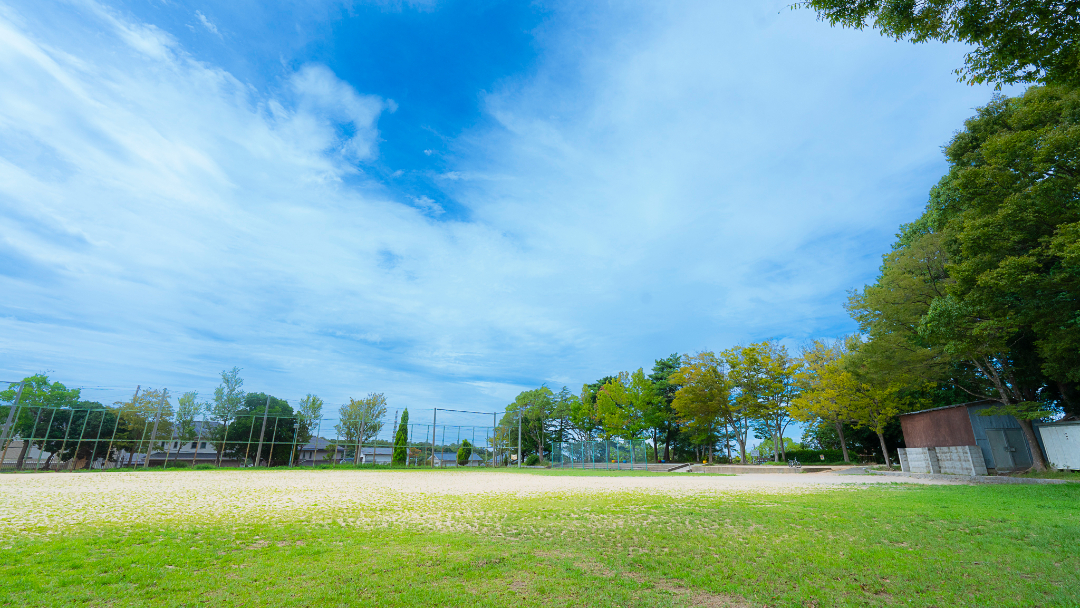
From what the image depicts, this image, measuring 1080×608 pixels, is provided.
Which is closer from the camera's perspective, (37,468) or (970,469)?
(970,469)

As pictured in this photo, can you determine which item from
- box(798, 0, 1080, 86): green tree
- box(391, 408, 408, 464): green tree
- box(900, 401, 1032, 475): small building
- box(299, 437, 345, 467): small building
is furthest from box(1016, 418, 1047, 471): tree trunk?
box(299, 437, 345, 467): small building

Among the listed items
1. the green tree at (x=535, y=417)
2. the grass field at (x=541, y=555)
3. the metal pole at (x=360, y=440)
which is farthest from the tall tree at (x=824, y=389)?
the metal pole at (x=360, y=440)

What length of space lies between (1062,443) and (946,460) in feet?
10.9

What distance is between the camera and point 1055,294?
520 inches

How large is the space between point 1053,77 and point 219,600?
452 inches

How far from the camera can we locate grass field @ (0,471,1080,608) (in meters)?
3.77

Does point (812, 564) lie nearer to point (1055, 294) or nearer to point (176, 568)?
point (176, 568)

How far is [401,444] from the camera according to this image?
32438 mm

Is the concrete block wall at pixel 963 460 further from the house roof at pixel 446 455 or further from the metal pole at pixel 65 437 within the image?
the metal pole at pixel 65 437

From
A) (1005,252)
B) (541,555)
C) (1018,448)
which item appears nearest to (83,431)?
(541,555)

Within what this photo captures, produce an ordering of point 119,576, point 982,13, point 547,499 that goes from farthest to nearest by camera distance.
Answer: point 547,499 → point 982,13 → point 119,576

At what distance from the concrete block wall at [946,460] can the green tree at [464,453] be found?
25385 millimetres

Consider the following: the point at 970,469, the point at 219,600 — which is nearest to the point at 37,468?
the point at 219,600

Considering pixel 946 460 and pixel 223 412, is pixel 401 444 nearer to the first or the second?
pixel 223 412
